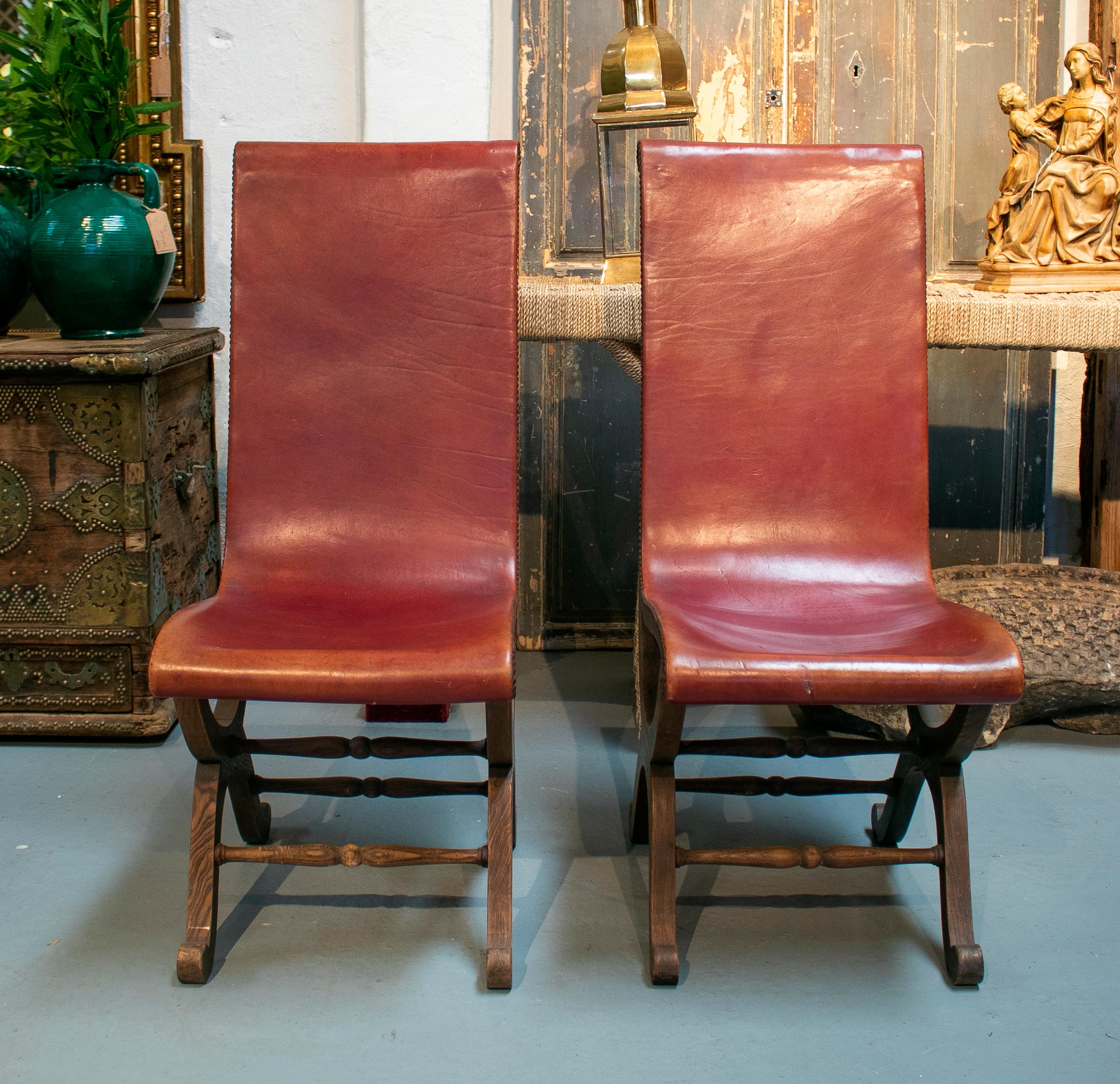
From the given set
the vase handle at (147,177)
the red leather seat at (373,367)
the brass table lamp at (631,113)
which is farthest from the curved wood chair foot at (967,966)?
the vase handle at (147,177)

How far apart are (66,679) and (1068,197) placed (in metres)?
2.27

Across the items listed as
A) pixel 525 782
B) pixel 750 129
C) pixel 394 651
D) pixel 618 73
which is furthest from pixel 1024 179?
pixel 394 651

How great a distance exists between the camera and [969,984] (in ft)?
5.04

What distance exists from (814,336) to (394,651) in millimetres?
883

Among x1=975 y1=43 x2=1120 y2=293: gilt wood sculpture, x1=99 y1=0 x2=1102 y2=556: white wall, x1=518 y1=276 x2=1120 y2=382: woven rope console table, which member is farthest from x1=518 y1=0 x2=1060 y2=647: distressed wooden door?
x1=518 y1=276 x2=1120 y2=382: woven rope console table

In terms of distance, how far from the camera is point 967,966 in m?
1.53

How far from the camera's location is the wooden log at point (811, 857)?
62.4 inches

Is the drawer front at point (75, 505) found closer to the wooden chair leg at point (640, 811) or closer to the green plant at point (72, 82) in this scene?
the green plant at point (72, 82)

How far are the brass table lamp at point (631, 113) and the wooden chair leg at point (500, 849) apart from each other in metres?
1.02

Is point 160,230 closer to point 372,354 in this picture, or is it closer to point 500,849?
point 372,354

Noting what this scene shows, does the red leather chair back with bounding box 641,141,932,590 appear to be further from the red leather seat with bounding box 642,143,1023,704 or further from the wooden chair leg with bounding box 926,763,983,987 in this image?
the wooden chair leg with bounding box 926,763,983,987

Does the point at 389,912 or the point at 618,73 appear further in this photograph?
the point at 618,73

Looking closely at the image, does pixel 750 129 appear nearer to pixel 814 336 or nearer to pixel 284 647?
pixel 814 336

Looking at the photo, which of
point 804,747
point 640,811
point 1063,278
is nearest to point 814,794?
point 804,747
